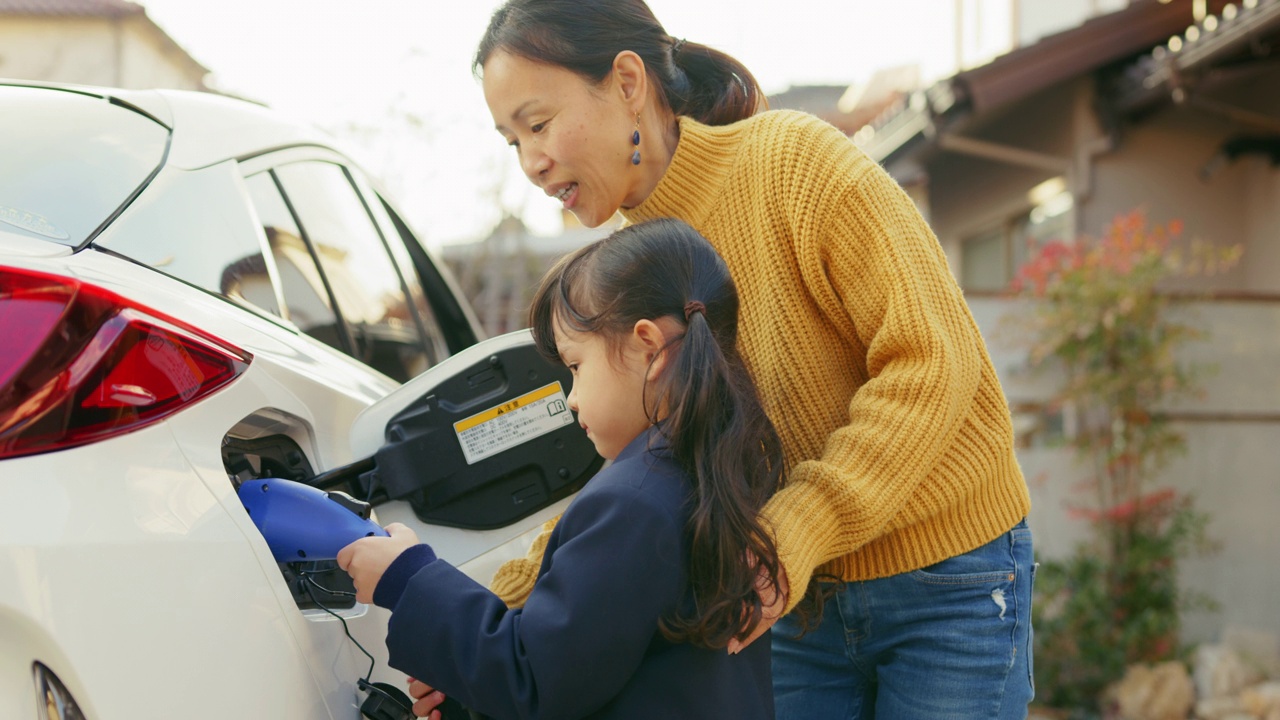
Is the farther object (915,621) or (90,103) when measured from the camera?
(90,103)

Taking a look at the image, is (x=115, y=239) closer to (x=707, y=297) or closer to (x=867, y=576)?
(x=707, y=297)

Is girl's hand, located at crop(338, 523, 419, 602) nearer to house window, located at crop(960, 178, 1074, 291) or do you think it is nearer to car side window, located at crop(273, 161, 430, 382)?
car side window, located at crop(273, 161, 430, 382)

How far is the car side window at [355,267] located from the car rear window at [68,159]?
39 cm

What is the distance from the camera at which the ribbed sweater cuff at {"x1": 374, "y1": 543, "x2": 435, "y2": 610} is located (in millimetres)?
1577

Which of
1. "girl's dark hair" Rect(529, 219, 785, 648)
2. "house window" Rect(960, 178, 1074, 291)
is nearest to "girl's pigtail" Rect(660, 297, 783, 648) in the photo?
"girl's dark hair" Rect(529, 219, 785, 648)

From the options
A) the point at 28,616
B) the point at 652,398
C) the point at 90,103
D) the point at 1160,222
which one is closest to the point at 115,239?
the point at 90,103

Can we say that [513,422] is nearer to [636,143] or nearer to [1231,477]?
[636,143]

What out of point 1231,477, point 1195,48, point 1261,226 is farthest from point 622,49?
point 1261,226

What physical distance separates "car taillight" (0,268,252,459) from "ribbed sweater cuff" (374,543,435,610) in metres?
0.35

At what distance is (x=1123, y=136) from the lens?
24.7 feet

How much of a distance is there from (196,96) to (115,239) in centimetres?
59

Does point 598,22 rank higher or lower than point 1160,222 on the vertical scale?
higher

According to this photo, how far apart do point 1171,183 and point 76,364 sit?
292 inches

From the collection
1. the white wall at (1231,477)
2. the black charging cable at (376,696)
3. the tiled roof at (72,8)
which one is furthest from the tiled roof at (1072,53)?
the black charging cable at (376,696)
